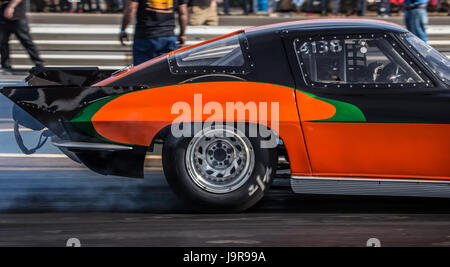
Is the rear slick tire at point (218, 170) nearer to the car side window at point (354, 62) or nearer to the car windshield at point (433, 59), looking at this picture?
the car side window at point (354, 62)

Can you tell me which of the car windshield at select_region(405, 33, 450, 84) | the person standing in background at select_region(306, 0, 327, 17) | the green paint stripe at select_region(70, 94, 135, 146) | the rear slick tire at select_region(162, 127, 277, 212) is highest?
the car windshield at select_region(405, 33, 450, 84)

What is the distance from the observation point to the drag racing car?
174 inches

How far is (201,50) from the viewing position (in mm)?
4980

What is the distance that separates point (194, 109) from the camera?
14.7 feet

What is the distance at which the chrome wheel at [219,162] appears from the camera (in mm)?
4551

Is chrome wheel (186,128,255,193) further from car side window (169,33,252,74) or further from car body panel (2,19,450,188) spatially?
car side window (169,33,252,74)

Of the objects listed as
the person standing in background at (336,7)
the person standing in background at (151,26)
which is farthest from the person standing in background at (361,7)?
the person standing in background at (151,26)

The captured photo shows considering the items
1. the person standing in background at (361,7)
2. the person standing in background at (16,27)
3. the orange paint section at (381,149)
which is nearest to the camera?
the orange paint section at (381,149)

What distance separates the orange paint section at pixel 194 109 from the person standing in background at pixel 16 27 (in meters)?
6.38

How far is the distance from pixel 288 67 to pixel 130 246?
1629 millimetres

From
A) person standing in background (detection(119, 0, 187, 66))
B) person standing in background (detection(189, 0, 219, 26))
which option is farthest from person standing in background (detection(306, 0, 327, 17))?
person standing in background (detection(119, 0, 187, 66))

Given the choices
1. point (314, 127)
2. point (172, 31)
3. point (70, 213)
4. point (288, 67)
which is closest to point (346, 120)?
point (314, 127)
